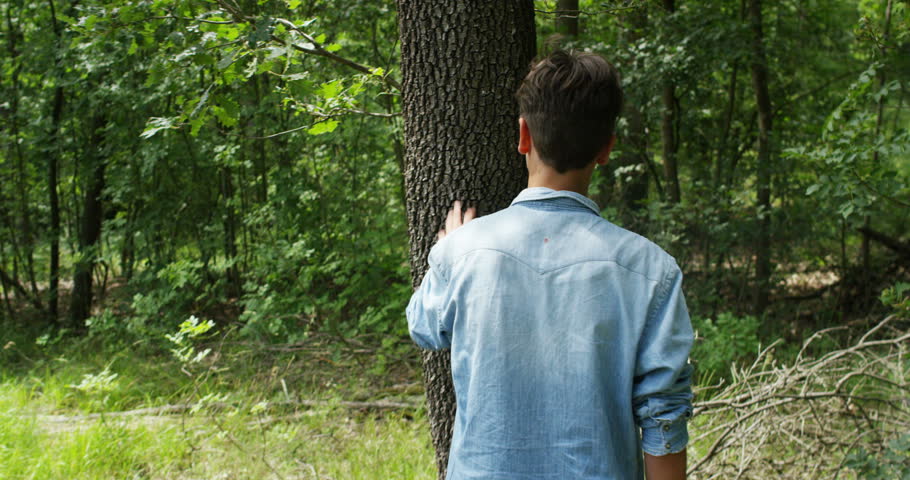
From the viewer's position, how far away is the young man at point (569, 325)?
57.1 inches

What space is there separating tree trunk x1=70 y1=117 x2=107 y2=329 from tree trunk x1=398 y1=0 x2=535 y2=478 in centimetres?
754

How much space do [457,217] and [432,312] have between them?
58cm

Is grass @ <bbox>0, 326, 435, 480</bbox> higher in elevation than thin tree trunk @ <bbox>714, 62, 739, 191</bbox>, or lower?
lower

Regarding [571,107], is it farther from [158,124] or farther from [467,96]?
[158,124]

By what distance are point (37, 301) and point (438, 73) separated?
982 cm

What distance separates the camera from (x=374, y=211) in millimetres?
7480

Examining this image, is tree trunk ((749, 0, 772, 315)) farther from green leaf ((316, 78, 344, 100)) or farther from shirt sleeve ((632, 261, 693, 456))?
shirt sleeve ((632, 261, 693, 456))

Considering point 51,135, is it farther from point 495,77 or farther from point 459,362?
point 459,362

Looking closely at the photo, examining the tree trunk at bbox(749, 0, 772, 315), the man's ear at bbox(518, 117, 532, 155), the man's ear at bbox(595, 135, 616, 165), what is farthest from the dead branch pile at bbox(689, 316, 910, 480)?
the tree trunk at bbox(749, 0, 772, 315)

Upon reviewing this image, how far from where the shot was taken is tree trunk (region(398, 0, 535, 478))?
2.18 m

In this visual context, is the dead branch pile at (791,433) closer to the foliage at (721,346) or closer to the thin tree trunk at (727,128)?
the foliage at (721,346)

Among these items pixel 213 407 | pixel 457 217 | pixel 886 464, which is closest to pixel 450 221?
pixel 457 217

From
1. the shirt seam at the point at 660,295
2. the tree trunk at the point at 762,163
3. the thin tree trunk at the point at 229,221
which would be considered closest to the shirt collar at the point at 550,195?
the shirt seam at the point at 660,295

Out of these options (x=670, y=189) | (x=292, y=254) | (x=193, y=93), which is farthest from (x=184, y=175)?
(x=670, y=189)
